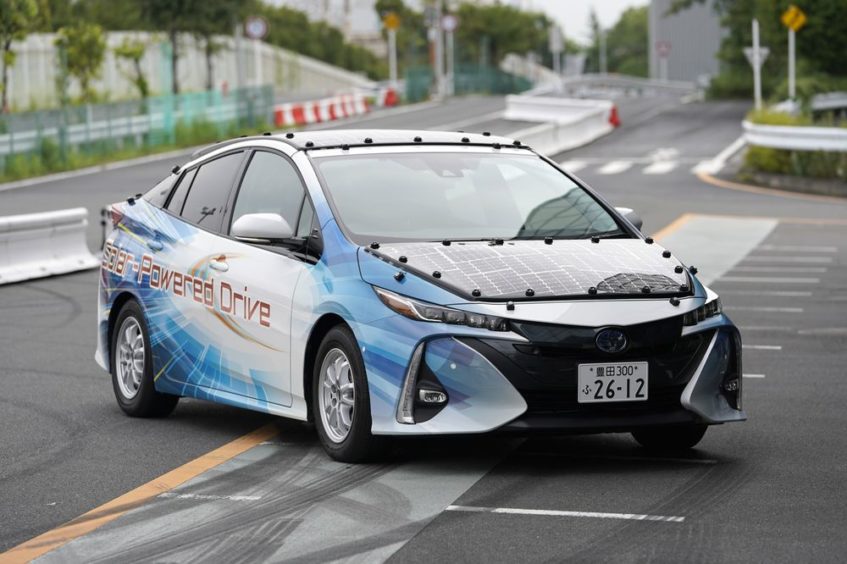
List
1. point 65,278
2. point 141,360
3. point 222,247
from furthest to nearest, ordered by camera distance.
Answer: point 65,278 < point 141,360 < point 222,247

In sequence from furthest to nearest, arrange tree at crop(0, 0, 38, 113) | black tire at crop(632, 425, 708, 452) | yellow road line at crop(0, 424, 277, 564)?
tree at crop(0, 0, 38, 113) → black tire at crop(632, 425, 708, 452) → yellow road line at crop(0, 424, 277, 564)

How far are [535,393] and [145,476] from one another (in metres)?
1.90

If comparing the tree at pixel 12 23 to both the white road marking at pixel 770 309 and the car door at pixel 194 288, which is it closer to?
the white road marking at pixel 770 309

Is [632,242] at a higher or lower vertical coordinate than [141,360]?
higher

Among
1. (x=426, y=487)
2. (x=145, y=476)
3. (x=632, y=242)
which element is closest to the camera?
(x=426, y=487)

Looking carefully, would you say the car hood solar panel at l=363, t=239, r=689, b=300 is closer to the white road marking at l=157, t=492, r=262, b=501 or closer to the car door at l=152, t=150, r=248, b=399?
the white road marking at l=157, t=492, r=262, b=501

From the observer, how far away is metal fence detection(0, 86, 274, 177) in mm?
36312

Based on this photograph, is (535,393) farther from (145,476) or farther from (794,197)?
(794,197)

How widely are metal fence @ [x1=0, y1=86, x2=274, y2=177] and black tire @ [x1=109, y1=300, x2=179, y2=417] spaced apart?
2641 centimetres

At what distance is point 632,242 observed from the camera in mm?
8281

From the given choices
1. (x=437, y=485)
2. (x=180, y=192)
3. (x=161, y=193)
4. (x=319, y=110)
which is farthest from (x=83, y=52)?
(x=437, y=485)

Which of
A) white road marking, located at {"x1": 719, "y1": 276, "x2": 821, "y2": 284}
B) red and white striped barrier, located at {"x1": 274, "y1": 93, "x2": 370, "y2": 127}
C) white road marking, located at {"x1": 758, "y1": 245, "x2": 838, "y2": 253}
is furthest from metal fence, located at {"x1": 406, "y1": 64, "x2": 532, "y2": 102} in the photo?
white road marking, located at {"x1": 719, "y1": 276, "x2": 821, "y2": 284}

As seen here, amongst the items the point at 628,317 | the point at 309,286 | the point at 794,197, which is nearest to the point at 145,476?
the point at 309,286

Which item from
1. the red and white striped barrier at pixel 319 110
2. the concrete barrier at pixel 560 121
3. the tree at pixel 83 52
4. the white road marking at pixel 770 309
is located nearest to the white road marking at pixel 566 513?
the white road marking at pixel 770 309
